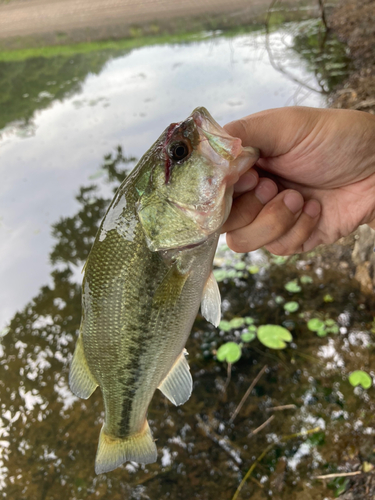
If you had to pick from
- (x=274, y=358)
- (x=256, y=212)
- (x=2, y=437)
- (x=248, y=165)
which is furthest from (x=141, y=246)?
(x=2, y=437)

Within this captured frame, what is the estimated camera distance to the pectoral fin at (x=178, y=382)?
1677 mm

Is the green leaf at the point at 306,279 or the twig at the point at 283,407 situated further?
the green leaf at the point at 306,279

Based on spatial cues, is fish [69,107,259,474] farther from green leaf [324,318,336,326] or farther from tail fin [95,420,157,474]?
green leaf [324,318,336,326]

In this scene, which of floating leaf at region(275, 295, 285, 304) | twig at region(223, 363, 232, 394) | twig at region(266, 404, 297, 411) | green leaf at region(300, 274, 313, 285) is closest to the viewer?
twig at region(266, 404, 297, 411)

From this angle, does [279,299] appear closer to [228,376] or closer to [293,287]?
[293,287]

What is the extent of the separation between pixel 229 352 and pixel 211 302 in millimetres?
1832

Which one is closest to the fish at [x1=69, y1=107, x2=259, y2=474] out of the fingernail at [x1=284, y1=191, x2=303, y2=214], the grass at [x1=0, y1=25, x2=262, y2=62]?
the fingernail at [x1=284, y1=191, x2=303, y2=214]

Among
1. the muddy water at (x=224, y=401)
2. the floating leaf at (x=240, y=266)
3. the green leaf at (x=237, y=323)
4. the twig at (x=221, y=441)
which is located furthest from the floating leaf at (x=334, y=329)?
the twig at (x=221, y=441)

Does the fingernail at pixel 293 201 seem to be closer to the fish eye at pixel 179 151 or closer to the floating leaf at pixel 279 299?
the fish eye at pixel 179 151

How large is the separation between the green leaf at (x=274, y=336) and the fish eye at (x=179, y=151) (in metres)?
2.32

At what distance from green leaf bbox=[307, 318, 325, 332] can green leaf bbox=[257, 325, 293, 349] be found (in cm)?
22

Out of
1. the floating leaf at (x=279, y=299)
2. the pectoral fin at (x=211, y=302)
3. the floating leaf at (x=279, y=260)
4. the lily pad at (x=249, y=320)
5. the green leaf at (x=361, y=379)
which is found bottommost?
the green leaf at (x=361, y=379)

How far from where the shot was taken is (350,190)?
7.00 feet

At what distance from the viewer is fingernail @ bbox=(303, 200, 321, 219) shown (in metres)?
2.09
